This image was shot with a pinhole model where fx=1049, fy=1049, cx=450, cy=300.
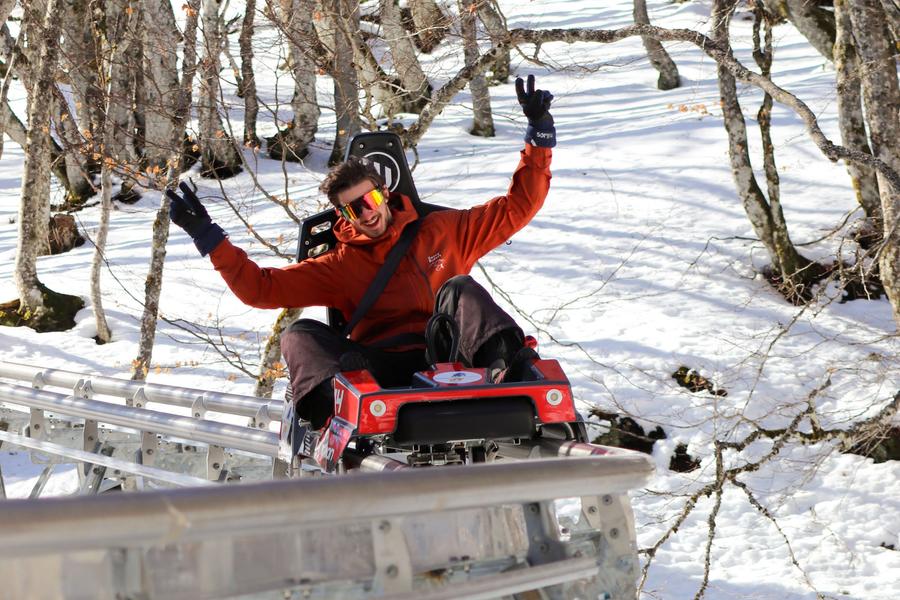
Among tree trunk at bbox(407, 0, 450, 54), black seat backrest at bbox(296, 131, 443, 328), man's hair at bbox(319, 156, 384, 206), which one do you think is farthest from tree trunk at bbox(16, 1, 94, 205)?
man's hair at bbox(319, 156, 384, 206)

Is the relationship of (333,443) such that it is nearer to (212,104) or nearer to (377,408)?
(377,408)

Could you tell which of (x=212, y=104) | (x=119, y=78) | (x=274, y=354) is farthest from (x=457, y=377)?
(x=119, y=78)

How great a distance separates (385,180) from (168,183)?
188 inches

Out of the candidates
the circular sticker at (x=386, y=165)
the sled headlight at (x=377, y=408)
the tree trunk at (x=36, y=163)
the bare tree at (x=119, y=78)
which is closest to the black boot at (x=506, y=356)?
the sled headlight at (x=377, y=408)

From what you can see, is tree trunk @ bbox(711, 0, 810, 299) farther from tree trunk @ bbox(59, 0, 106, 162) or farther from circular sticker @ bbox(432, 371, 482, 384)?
circular sticker @ bbox(432, 371, 482, 384)

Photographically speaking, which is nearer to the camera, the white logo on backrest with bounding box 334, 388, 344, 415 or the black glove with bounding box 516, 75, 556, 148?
the white logo on backrest with bounding box 334, 388, 344, 415

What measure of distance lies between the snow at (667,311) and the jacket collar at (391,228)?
116 inches

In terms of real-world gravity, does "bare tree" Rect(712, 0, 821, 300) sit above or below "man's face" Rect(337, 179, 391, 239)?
below

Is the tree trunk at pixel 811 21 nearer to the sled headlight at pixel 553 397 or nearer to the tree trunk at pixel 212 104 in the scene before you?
the tree trunk at pixel 212 104

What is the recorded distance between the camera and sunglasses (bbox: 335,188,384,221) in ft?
12.5

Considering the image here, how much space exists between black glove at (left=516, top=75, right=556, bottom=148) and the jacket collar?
0.52 meters

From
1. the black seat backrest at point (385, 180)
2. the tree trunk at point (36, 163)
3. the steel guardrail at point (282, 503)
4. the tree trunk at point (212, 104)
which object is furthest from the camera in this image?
the tree trunk at point (36, 163)

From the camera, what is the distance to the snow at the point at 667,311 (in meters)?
7.87

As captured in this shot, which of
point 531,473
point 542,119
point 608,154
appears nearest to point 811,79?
point 608,154
